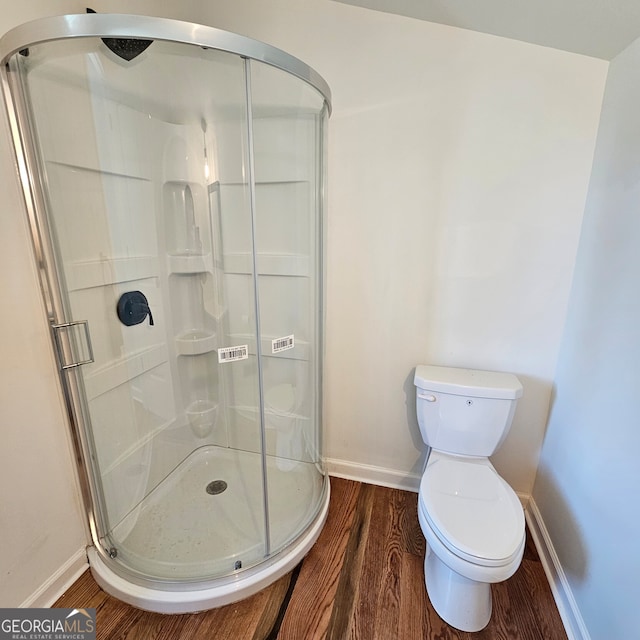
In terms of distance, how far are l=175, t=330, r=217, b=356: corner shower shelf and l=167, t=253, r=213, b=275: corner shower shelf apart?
1.06 ft

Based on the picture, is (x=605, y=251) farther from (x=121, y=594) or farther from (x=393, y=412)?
(x=121, y=594)

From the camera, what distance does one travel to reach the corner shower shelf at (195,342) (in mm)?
1844

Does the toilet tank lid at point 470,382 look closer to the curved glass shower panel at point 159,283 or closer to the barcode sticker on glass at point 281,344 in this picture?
the barcode sticker on glass at point 281,344

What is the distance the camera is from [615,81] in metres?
1.29

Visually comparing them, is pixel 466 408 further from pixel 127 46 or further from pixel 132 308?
pixel 127 46

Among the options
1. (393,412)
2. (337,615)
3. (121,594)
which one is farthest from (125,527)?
(393,412)

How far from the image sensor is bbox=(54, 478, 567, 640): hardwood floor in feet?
4.09

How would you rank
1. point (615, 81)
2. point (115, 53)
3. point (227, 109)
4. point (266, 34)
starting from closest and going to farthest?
point (115, 53) → point (615, 81) → point (227, 109) → point (266, 34)

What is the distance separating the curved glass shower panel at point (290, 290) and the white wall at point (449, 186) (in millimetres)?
135

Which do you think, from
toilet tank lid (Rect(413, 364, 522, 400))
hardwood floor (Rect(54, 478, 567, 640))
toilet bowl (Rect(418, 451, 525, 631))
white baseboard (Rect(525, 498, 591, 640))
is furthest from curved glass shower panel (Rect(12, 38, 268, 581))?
white baseboard (Rect(525, 498, 591, 640))

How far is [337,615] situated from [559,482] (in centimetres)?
106

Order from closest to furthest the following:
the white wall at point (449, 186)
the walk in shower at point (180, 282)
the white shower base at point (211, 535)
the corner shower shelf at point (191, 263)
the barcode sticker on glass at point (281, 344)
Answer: the walk in shower at point (180, 282)
the white shower base at point (211, 535)
the white wall at point (449, 186)
the barcode sticker on glass at point (281, 344)
the corner shower shelf at point (191, 263)

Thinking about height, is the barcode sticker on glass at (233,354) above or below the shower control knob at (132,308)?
below

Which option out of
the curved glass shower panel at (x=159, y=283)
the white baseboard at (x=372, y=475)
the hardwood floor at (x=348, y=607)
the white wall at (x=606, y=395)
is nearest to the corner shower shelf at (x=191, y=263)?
the curved glass shower panel at (x=159, y=283)
